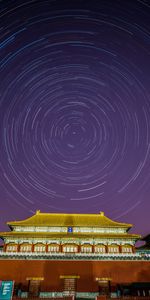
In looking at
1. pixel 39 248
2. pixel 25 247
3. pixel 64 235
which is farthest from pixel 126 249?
pixel 25 247

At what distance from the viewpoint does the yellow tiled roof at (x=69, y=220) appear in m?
34.2

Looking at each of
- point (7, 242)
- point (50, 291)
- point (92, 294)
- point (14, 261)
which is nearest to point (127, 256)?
point (92, 294)

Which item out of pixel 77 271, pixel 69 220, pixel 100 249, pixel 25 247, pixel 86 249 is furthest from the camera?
pixel 69 220

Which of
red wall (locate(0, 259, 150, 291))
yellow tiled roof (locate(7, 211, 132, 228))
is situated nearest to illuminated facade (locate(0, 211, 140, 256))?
yellow tiled roof (locate(7, 211, 132, 228))

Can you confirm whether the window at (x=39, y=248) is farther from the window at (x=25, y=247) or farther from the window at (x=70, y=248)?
the window at (x=70, y=248)

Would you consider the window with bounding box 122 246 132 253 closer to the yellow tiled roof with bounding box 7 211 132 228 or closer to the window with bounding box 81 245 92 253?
the yellow tiled roof with bounding box 7 211 132 228

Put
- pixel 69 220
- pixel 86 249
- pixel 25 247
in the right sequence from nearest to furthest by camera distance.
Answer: pixel 25 247 → pixel 86 249 → pixel 69 220

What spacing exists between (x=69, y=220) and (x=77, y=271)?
569 inches

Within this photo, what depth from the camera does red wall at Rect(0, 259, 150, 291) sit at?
21.7 meters

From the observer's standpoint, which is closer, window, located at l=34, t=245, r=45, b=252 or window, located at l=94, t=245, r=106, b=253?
window, located at l=34, t=245, r=45, b=252

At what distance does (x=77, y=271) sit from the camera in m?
22.1

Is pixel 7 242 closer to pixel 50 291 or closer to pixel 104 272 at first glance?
pixel 50 291

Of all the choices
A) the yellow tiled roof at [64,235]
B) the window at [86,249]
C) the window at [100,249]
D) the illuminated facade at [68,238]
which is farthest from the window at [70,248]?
the window at [100,249]

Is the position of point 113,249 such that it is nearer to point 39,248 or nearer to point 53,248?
point 53,248
